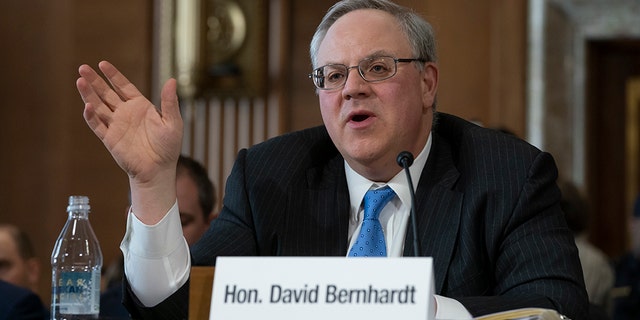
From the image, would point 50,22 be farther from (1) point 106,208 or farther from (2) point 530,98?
(2) point 530,98

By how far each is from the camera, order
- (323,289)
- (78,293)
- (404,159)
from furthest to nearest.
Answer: (78,293) → (404,159) → (323,289)

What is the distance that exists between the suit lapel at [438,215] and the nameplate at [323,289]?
0.77 meters

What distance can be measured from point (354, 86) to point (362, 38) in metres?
0.15

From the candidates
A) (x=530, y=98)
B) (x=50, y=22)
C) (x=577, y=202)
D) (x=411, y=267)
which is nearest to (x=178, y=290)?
(x=411, y=267)

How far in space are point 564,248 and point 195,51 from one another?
190 inches

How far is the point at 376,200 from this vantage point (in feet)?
9.43

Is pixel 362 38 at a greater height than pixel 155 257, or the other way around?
pixel 362 38

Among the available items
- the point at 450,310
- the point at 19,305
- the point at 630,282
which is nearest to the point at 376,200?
the point at 450,310

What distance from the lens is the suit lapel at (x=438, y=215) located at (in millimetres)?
2711

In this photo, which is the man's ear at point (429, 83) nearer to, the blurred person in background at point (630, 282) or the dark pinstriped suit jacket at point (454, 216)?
the dark pinstriped suit jacket at point (454, 216)

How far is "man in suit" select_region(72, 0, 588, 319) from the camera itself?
98.0 inches

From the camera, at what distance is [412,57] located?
2938 millimetres

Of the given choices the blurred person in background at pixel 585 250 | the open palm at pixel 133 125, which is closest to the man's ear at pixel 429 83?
the open palm at pixel 133 125

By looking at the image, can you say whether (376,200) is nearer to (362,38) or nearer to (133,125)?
(362,38)
